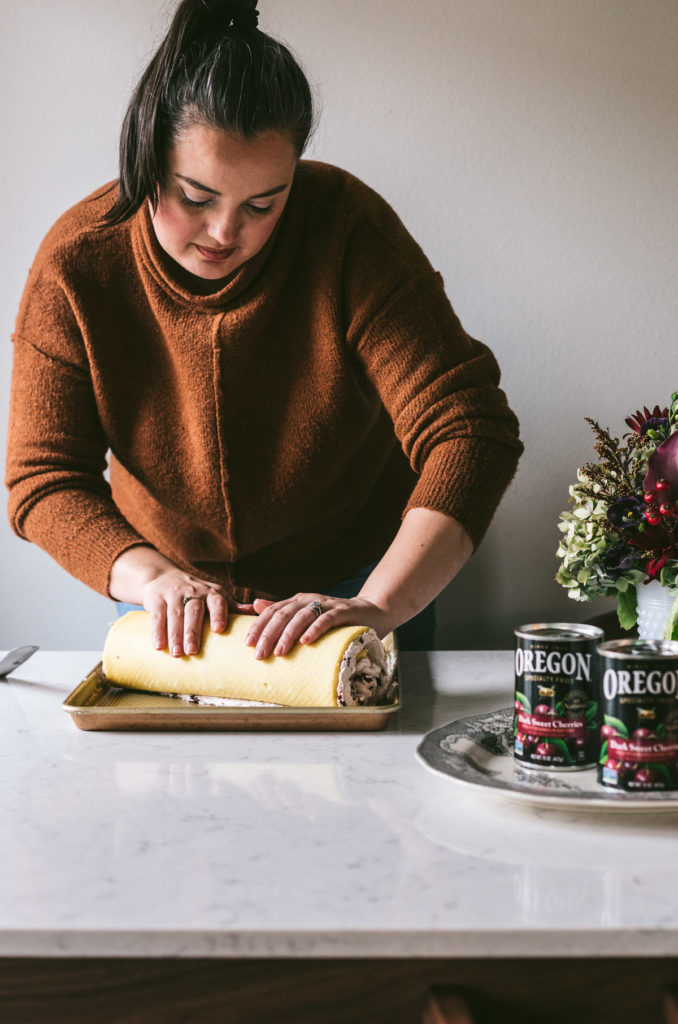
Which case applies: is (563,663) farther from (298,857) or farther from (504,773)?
(298,857)

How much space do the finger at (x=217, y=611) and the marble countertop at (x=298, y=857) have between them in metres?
0.12

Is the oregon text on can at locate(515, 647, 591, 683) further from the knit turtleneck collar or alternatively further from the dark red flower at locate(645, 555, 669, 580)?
the knit turtleneck collar

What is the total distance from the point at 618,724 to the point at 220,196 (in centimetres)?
76

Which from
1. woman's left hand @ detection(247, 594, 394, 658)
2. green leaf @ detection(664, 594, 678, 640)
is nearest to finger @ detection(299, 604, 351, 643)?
woman's left hand @ detection(247, 594, 394, 658)

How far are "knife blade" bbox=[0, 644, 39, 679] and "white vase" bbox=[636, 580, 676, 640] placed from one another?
0.75m

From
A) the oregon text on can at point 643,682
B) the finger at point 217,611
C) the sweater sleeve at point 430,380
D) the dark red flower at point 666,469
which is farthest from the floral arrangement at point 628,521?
the finger at point 217,611

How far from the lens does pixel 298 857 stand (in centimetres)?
70

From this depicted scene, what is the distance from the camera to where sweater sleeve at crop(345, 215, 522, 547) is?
48.5 inches

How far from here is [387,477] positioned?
159 cm

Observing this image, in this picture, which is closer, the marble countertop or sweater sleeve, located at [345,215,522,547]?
the marble countertop

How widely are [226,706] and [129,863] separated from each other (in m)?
0.29

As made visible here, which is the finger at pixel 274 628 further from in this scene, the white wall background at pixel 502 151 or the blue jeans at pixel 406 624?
the white wall background at pixel 502 151

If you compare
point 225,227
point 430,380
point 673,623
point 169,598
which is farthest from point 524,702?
point 225,227

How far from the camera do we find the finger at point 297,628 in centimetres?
99
